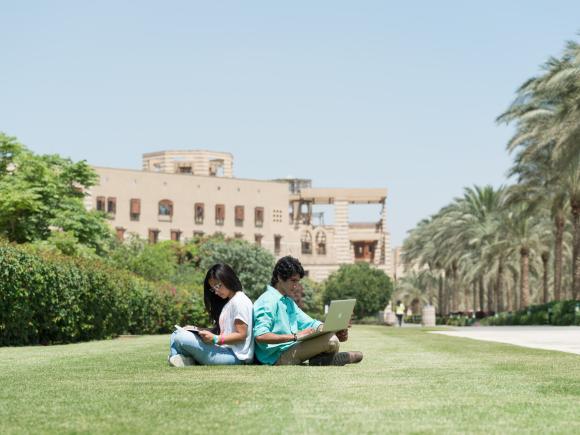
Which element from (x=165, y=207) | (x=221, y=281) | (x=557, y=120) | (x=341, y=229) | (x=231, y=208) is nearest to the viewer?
(x=221, y=281)

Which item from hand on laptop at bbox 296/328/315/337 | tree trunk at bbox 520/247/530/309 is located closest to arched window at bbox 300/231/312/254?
tree trunk at bbox 520/247/530/309

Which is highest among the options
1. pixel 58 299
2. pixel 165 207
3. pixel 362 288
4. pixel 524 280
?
pixel 165 207

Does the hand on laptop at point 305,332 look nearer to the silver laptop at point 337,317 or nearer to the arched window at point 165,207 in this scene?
the silver laptop at point 337,317

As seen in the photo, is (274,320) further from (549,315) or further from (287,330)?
(549,315)

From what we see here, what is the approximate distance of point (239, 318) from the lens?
12656mm

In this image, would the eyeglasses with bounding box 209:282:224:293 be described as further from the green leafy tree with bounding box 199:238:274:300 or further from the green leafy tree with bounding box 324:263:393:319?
the green leafy tree with bounding box 324:263:393:319

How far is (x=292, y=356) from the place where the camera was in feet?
42.9

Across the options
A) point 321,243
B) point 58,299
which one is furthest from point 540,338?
point 321,243

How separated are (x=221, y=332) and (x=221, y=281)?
2.19 ft

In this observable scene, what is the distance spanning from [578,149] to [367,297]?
76.4 meters

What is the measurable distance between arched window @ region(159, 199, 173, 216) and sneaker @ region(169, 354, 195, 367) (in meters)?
109

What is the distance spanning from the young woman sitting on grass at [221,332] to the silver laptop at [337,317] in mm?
668

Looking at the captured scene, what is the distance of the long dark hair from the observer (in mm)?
12836

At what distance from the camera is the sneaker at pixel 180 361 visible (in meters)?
13.0
